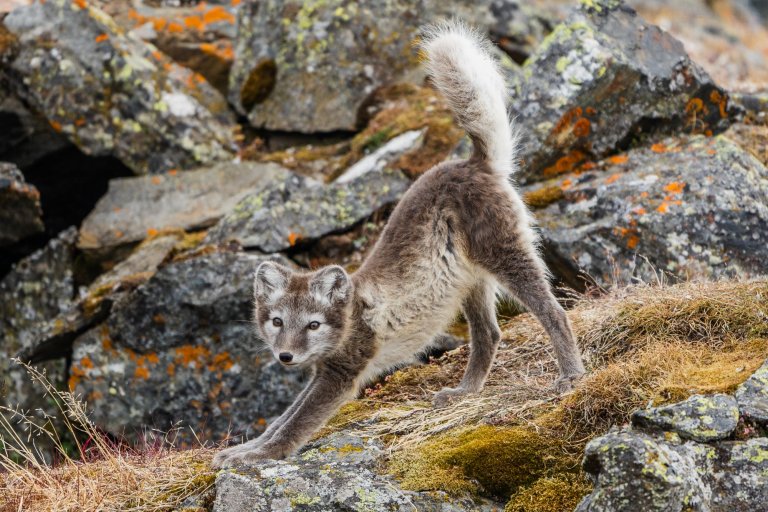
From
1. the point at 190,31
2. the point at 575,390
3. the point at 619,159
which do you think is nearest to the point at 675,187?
the point at 619,159

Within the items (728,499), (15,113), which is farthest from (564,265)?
(15,113)

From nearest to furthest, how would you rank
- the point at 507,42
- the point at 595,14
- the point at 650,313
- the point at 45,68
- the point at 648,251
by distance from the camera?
the point at 650,313 < the point at 648,251 < the point at 595,14 < the point at 45,68 < the point at 507,42

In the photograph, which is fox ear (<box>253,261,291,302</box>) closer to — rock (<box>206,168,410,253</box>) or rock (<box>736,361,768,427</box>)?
rock (<box>206,168,410,253</box>)

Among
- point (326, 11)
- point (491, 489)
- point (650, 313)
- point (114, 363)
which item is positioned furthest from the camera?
point (326, 11)

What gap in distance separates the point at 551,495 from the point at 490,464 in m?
0.41

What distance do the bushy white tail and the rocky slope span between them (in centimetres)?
145

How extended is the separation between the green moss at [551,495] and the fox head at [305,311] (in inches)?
75.1

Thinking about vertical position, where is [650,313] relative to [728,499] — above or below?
above

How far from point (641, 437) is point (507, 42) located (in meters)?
8.44

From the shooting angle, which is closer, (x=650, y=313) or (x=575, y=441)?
(x=575, y=441)

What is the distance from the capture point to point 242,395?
7844 mm

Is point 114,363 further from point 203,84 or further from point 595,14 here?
point 595,14

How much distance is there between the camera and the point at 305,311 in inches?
238

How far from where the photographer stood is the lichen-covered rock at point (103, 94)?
32.2 ft
